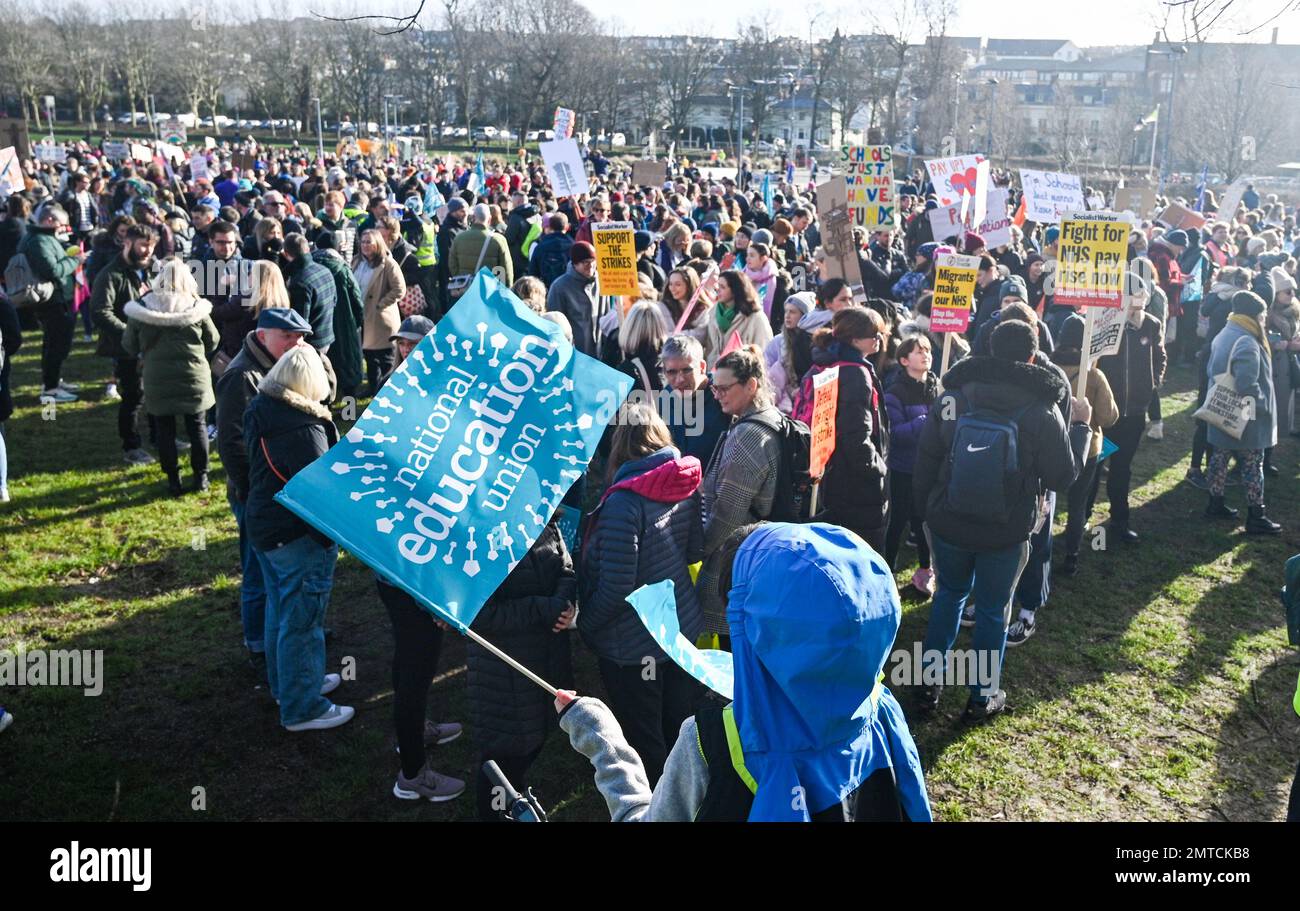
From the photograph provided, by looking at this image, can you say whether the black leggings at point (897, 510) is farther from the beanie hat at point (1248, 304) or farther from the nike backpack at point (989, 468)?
the beanie hat at point (1248, 304)

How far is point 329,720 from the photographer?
535cm

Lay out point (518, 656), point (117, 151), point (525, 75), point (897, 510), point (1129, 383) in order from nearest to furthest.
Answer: point (518, 656) < point (897, 510) < point (1129, 383) < point (117, 151) < point (525, 75)

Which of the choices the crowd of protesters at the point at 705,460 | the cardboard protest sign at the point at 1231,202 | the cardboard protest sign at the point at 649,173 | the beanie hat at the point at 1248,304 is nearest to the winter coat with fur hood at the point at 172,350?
the crowd of protesters at the point at 705,460

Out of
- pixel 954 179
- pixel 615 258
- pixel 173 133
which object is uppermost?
pixel 173 133

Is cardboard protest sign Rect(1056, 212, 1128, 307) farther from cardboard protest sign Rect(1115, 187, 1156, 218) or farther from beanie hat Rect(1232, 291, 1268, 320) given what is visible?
cardboard protest sign Rect(1115, 187, 1156, 218)

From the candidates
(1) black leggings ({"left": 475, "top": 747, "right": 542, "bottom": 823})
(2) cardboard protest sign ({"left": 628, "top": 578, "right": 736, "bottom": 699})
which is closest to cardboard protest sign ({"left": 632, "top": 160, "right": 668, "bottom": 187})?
(1) black leggings ({"left": 475, "top": 747, "right": 542, "bottom": 823})

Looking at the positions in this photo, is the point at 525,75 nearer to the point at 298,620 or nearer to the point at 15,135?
the point at 15,135

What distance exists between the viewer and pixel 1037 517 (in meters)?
5.39

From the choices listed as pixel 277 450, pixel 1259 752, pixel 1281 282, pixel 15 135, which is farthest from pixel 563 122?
pixel 15 135

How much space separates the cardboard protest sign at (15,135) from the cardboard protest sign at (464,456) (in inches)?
827

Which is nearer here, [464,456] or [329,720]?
[464,456]

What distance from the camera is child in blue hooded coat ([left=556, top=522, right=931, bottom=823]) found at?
1.92 meters

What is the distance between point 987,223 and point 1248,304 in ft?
18.5
